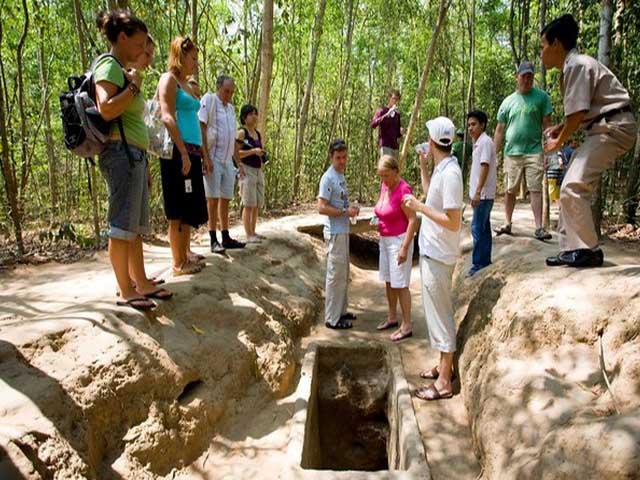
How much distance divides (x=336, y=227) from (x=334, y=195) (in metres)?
0.36

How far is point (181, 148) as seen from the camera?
3.59 metres

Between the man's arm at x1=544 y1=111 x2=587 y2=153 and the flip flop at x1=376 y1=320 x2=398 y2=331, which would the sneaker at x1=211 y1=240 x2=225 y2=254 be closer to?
the flip flop at x1=376 y1=320 x2=398 y2=331

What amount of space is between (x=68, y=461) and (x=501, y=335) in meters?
2.89

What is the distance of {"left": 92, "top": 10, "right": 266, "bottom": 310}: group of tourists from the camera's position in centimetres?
286

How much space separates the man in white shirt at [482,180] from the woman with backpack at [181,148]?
8.84ft

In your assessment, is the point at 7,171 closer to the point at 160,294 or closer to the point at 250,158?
the point at 250,158

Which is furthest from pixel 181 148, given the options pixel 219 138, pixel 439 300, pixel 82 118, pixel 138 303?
pixel 439 300

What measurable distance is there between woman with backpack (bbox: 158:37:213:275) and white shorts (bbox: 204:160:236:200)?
604 mm

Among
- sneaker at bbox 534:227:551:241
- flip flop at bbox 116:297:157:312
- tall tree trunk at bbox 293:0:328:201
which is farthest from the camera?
tall tree trunk at bbox 293:0:328:201

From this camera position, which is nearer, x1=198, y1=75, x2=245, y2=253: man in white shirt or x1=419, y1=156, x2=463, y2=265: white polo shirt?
x1=419, y1=156, x2=463, y2=265: white polo shirt

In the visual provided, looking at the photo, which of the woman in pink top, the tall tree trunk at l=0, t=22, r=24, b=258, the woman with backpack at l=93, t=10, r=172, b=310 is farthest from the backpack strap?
the tall tree trunk at l=0, t=22, r=24, b=258

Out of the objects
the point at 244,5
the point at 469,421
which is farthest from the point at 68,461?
the point at 244,5

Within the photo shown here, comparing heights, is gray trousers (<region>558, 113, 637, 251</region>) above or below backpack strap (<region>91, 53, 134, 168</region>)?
below

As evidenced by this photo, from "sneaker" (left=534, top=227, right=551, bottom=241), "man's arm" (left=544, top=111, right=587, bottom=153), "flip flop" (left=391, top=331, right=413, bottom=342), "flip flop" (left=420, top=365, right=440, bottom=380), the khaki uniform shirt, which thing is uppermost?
the khaki uniform shirt
